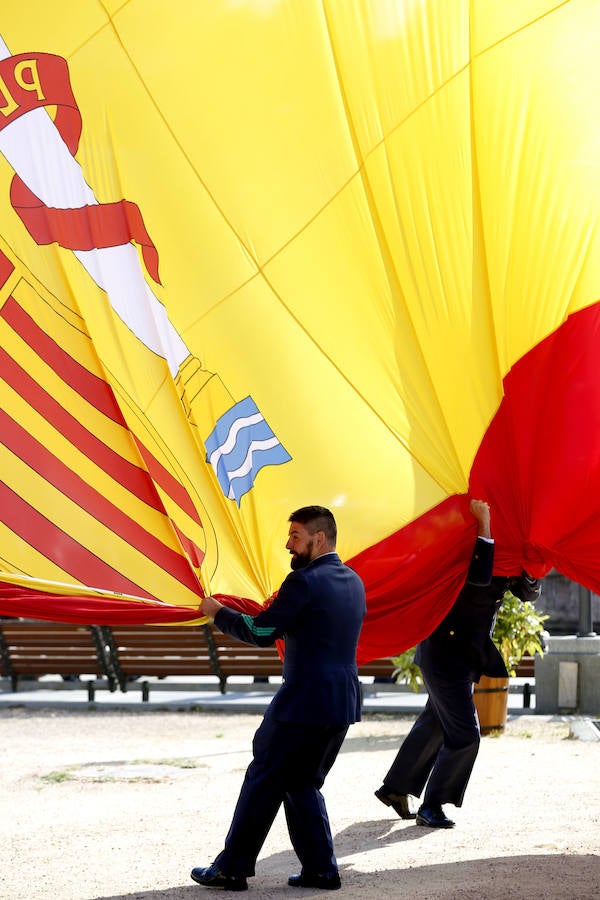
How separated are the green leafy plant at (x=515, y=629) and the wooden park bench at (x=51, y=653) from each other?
5.18m

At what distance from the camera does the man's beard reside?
6395mm

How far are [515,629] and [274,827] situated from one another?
4.75 m

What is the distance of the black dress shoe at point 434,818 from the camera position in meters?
7.93

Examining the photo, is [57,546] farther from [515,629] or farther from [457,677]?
[515,629]

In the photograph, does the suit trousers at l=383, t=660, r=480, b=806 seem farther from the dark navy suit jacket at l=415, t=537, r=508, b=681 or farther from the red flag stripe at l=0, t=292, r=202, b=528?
the red flag stripe at l=0, t=292, r=202, b=528

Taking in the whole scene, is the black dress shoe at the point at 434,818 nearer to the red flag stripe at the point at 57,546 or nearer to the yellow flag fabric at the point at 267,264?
the yellow flag fabric at the point at 267,264

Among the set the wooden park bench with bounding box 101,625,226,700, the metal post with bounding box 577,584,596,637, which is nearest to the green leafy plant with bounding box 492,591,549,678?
the metal post with bounding box 577,584,596,637

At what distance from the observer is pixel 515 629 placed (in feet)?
40.9

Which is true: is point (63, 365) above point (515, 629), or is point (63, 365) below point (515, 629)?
above

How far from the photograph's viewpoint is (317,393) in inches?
268

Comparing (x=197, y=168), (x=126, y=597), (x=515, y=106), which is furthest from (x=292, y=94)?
(x=126, y=597)

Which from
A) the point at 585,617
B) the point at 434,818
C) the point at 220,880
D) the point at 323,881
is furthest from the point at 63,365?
the point at 585,617

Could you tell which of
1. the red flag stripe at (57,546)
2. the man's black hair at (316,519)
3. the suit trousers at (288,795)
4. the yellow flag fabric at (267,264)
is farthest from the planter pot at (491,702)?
the red flag stripe at (57,546)

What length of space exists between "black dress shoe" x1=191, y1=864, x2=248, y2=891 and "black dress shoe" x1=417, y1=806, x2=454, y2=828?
1776mm
